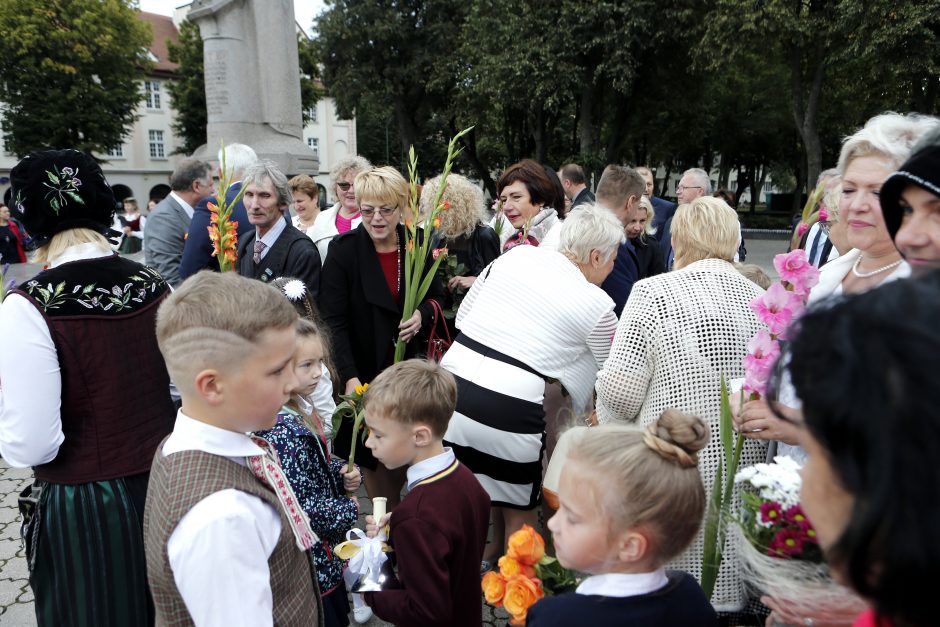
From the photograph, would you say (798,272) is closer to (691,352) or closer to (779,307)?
(779,307)

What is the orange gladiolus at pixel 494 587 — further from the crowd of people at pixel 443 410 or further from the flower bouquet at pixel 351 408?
the flower bouquet at pixel 351 408

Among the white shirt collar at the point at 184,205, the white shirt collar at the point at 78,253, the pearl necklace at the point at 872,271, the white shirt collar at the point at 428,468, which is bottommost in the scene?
the white shirt collar at the point at 428,468

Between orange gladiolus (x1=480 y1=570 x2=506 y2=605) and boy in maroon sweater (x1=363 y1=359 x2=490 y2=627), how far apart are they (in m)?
0.31

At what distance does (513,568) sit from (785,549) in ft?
2.18

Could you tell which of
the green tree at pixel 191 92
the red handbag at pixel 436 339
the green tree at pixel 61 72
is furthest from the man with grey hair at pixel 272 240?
the green tree at pixel 191 92

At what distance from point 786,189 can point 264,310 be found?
2547 inches

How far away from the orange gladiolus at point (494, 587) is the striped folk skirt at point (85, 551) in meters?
1.21

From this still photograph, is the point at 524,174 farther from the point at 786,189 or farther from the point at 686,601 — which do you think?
the point at 786,189

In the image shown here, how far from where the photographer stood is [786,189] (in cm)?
5806

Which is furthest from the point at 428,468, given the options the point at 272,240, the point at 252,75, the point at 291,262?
the point at 252,75

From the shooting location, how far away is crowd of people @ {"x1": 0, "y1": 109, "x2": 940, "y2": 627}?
2.05 feet

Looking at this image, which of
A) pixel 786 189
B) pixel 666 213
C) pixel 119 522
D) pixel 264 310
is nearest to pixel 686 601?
pixel 264 310

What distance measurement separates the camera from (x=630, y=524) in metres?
1.36

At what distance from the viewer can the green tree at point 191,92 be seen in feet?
113
